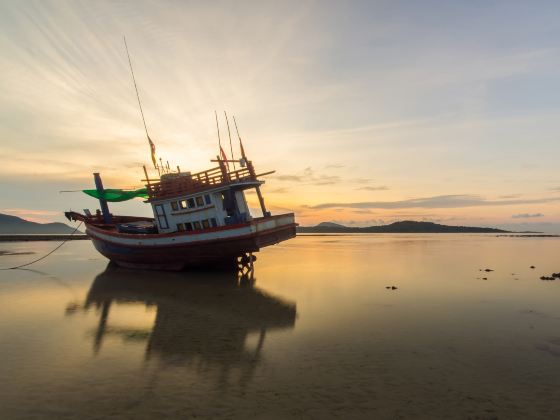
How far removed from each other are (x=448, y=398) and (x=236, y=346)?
5407 mm

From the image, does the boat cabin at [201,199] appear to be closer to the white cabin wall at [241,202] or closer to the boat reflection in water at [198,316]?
the white cabin wall at [241,202]

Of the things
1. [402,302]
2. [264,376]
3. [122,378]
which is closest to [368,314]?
[402,302]

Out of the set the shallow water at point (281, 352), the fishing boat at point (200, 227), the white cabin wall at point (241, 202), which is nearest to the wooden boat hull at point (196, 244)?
the fishing boat at point (200, 227)

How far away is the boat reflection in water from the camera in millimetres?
8852

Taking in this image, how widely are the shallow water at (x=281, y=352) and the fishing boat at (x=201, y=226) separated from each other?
409 cm

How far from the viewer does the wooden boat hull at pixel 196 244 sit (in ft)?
70.6

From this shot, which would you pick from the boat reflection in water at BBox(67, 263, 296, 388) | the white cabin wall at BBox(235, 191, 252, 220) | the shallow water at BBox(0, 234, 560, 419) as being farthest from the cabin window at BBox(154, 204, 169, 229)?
the shallow water at BBox(0, 234, 560, 419)

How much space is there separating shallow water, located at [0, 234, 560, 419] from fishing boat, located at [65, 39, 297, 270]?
409cm

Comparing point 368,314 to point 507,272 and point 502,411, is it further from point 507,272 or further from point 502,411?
point 507,272

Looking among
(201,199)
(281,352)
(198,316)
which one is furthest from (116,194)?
(281,352)

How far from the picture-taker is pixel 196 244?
22.8 m

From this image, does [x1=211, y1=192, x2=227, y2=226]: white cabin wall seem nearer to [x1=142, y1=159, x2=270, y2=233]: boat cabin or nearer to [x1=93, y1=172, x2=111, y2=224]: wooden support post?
[x1=142, y1=159, x2=270, y2=233]: boat cabin

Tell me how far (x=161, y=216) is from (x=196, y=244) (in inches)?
196

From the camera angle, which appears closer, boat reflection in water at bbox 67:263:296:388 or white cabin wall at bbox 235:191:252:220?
boat reflection in water at bbox 67:263:296:388
